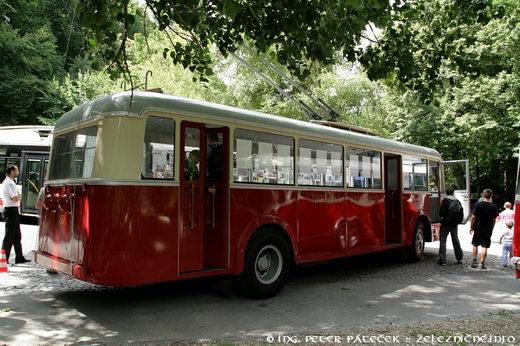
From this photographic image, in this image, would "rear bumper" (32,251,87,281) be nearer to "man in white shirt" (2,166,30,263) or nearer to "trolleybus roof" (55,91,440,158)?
"trolleybus roof" (55,91,440,158)

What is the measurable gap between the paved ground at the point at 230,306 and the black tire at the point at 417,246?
5.33 ft

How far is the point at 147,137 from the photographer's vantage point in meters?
6.40

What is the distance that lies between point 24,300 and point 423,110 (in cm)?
2680

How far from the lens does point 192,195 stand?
22.8ft

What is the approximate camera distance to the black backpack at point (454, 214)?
36.8ft

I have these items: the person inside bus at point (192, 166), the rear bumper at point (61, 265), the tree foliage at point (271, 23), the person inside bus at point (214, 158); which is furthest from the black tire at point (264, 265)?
the tree foliage at point (271, 23)


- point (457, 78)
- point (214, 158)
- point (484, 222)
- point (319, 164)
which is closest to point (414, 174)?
point (484, 222)

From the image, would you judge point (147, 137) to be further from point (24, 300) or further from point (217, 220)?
point (24, 300)

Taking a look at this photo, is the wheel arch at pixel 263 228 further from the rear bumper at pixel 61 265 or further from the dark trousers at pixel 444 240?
the dark trousers at pixel 444 240

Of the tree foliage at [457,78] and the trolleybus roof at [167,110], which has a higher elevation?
the tree foliage at [457,78]

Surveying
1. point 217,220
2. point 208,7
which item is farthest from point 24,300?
point 208,7

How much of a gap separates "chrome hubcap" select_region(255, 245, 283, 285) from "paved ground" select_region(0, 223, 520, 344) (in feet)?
1.18

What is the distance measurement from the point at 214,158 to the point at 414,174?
6542 millimetres

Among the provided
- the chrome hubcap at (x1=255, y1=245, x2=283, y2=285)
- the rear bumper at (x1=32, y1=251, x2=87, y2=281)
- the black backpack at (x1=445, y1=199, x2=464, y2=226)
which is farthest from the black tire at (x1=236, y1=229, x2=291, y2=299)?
the black backpack at (x1=445, y1=199, x2=464, y2=226)
